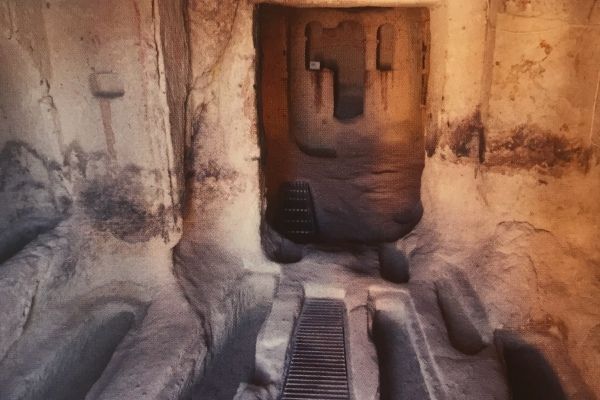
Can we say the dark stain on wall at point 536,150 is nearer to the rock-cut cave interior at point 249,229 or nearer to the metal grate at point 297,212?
the rock-cut cave interior at point 249,229

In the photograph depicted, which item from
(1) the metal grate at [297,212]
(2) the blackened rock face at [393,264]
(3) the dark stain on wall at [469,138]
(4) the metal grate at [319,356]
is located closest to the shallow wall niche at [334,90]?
(1) the metal grate at [297,212]

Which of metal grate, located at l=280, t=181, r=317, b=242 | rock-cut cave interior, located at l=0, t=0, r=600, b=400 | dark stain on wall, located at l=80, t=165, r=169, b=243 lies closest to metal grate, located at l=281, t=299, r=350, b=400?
rock-cut cave interior, located at l=0, t=0, r=600, b=400

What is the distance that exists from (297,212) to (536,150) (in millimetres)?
2840

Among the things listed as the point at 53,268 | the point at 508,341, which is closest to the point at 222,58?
the point at 53,268

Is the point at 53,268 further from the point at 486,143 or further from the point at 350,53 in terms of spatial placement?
the point at 350,53

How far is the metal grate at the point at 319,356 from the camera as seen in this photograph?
2.79 m

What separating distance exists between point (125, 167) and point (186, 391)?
5.08 ft

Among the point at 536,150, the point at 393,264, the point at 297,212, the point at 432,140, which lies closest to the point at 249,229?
the point at 393,264

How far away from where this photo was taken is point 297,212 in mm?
5742

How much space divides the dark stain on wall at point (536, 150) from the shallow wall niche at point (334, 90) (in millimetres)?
2746

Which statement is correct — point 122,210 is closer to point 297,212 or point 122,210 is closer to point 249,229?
point 249,229

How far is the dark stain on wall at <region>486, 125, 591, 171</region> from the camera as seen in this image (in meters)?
3.32

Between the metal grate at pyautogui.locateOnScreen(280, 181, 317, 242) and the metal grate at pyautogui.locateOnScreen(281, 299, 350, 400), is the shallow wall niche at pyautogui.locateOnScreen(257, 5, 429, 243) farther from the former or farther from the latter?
the metal grate at pyautogui.locateOnScreen(281, 299, 350, 400)

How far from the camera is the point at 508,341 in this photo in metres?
3.25
